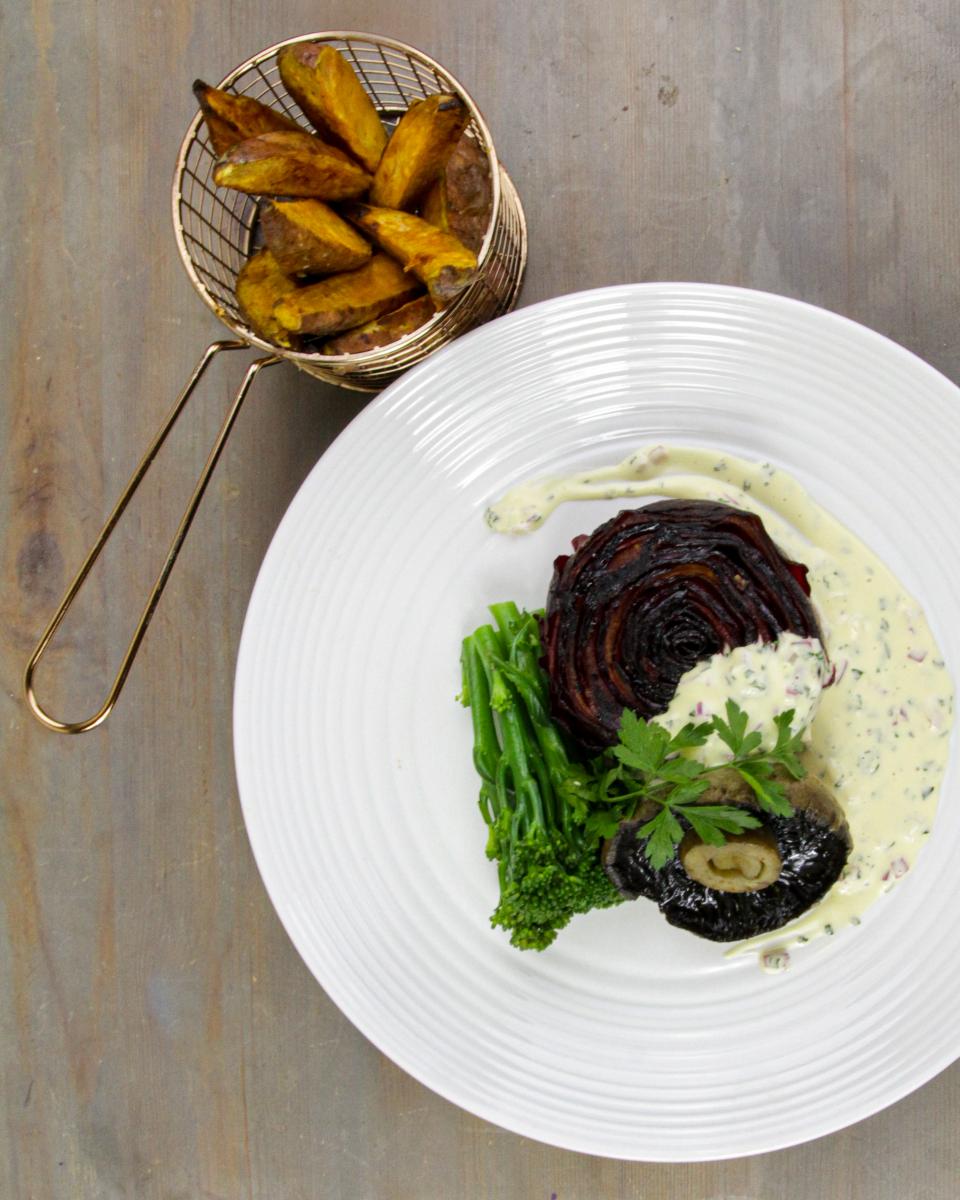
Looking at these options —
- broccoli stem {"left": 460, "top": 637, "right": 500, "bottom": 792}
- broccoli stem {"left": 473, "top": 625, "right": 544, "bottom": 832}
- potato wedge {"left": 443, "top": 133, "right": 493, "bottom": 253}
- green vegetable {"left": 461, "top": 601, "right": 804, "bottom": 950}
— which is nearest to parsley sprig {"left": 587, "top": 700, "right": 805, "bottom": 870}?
green vegetable {"left": 461, "top": 601, "right": 804, "bottom": 950}

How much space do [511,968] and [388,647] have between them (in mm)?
790

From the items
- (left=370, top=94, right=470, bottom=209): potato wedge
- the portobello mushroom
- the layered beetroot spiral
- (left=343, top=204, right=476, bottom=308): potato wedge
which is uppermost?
(left=370, top=94, right=470, bottom=209): potato wedge

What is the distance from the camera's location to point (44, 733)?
2.69 meters

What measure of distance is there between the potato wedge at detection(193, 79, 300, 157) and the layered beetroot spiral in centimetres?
104

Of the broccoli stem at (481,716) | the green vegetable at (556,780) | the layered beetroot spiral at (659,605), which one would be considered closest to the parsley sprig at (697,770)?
A: the green vegetable at (556,780)

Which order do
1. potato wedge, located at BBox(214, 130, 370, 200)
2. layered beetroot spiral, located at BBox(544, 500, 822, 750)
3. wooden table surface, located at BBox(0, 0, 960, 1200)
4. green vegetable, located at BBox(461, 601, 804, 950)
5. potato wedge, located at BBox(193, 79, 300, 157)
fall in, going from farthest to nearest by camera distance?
wooden table surface, located at BBox(0, 0, 960, 1200)
layered beetroot spiral, located at BBox(544, 500, 822, 750)
green vegetable, located at BBox(461, 601, 804, 950)
potato wedge, located at BBox(193, 79, 300, 157)
potato wedge, located at BBox(214, 130, 370, 200)

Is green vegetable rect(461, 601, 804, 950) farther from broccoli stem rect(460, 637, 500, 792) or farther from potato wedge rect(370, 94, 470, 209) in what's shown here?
potato wedge rect(370, 94, 470, 209)

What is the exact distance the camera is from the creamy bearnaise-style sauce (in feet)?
7.59

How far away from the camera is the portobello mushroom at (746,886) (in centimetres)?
212

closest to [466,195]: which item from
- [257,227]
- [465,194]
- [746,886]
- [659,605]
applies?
[465,194]

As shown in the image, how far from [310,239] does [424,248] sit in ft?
0.68

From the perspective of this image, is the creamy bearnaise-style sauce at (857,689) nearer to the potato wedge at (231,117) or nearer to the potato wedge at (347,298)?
the potato wedge at (347,298)

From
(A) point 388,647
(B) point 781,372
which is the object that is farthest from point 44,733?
(B) point 781,372

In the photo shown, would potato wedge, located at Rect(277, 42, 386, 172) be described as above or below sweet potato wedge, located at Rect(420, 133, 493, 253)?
above
